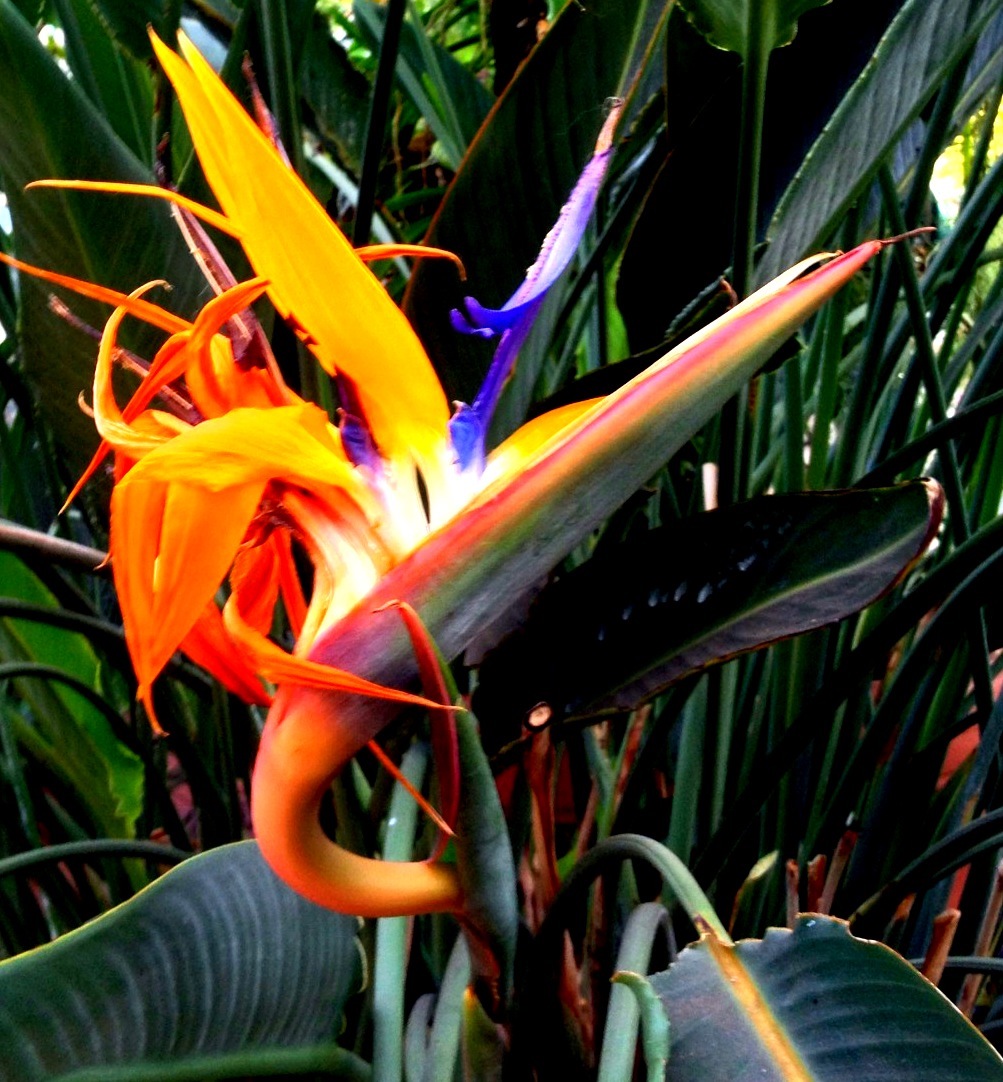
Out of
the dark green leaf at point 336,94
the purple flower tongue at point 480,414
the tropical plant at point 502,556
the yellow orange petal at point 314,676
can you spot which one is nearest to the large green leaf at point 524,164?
the tropical plant at point 502,556

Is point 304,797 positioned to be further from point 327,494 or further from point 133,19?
point 133,19

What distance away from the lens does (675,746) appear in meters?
0.67

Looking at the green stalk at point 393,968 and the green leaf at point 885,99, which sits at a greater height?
the green leaf at point 885,99

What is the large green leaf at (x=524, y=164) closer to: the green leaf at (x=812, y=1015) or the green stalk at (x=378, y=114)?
the green stalk at (x=378, y=114)

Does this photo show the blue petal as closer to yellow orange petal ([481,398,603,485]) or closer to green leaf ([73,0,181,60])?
yellow orange petal ([481,398,603,485])

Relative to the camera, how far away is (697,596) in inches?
14.2

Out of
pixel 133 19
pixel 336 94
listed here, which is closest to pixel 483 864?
pixel 133 19

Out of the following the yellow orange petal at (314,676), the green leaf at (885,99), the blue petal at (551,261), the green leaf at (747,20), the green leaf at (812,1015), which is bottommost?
the green leaf at (812,1015)

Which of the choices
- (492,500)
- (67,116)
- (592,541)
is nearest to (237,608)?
(492,500)

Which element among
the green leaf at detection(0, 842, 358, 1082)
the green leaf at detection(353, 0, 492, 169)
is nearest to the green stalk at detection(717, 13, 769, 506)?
the green leaf at detection(0, 842, 358, 1082)

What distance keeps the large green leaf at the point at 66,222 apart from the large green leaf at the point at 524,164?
0.36 feet

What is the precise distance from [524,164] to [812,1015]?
331 mm

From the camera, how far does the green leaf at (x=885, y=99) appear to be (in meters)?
0.36

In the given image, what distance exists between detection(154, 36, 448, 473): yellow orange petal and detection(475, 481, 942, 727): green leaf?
10cm
